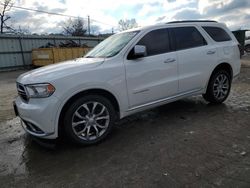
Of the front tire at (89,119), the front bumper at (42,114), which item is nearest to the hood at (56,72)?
the front bumper at (42,114)

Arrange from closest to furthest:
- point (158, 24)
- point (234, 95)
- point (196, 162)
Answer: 1. point (196, 162)
2. point (158, 24)
3. point (234, 95)

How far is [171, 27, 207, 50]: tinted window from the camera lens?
15.0ft

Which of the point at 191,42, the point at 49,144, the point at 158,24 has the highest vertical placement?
the point at 158,24

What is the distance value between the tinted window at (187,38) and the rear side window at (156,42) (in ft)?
0.81

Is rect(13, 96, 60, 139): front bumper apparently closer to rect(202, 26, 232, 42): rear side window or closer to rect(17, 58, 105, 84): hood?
rect(17, 58, 105, 84): hood

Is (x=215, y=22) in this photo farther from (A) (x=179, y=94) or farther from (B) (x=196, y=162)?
(B) (x=196, y=162)

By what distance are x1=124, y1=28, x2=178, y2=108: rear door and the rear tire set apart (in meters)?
1.15

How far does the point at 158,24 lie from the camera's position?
449 cm

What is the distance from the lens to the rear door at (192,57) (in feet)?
14.9

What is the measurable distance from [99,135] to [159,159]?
108 cm

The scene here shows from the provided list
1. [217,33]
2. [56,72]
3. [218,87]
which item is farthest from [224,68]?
[56,72]

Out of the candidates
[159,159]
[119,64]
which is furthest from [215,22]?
[159,159]

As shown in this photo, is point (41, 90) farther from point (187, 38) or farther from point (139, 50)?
point (187, 38)

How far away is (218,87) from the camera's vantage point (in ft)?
17.3
